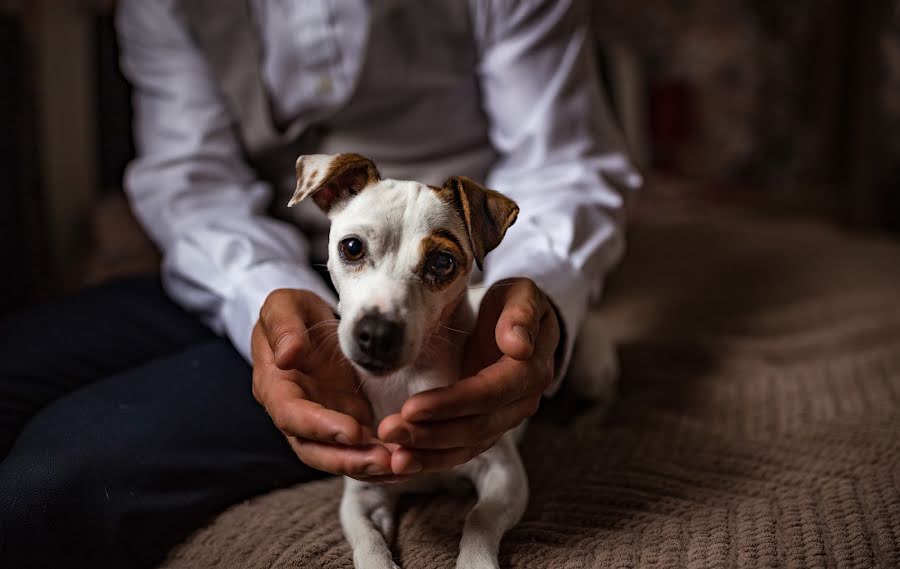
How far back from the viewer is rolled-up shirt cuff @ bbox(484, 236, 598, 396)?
115 cm

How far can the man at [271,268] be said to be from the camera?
0.95 metres

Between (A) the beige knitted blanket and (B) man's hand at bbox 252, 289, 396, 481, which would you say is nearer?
(B) man's hand at bbox 252, 289, 396, 481

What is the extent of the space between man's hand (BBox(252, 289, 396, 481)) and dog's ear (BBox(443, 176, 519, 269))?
24 cm

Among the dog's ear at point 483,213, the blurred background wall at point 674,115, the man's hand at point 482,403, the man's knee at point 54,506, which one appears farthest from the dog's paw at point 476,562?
the blurred background wall at point 674,115

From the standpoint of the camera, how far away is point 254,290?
4.06 feet

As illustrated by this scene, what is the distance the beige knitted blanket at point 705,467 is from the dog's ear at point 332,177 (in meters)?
0.49

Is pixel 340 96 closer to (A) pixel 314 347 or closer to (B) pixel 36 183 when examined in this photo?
(A) pixel 314 347

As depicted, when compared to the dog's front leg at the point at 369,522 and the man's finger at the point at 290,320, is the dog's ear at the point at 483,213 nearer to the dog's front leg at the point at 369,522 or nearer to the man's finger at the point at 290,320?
the man's finger at the point at 290,320

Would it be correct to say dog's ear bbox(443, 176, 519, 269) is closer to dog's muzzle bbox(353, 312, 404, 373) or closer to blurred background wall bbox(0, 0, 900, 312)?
dog's muzzle bbox(353, 312, 404, 373)

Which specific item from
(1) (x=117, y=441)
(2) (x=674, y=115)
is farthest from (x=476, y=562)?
(2) (x=674, y=115)

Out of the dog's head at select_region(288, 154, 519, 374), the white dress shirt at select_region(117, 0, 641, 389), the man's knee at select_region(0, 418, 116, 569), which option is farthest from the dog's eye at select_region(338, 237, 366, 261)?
the man's knee at select_region(0, 418, 116, 569)

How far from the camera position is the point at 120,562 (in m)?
1.03

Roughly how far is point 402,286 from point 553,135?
668mm

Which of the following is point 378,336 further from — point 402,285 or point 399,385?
point 399,385
